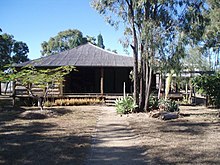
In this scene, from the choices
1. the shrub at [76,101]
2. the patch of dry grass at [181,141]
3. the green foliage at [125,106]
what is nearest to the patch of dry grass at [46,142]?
the patch of dry grass at [181,141]

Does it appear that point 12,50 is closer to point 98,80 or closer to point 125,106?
point 98,80

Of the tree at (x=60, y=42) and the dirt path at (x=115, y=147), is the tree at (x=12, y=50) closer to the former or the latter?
the tree at (x=60, y=42)

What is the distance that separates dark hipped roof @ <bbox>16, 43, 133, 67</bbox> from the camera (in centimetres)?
2214

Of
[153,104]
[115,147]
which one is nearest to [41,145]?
[115,147]

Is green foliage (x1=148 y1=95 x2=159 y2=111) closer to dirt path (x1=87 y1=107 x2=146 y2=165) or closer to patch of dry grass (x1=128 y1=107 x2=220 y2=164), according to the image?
patch of dry grass (x1=128 y1=107 x2=220 y2=164)

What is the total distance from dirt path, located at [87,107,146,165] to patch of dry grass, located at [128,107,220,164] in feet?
0.86

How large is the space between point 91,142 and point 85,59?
15945mm

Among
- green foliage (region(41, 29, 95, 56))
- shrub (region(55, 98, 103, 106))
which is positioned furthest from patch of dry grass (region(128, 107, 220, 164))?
green foliage (region(41, 29, 95, 56))

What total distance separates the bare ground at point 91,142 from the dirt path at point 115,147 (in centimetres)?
8

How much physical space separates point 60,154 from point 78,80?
62.8 ft

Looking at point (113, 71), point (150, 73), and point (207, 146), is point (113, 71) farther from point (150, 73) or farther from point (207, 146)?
point (207, 146)

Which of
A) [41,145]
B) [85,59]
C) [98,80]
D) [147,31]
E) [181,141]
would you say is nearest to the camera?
[41,145]

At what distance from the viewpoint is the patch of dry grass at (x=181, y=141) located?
611cm

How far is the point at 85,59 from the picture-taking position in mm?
23531
